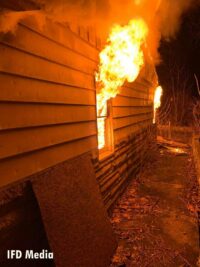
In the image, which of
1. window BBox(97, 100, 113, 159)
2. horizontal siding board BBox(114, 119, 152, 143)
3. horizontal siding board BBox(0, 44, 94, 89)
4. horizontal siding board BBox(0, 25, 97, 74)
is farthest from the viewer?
horizontal siding board BBox(114, 119, 152, 143)

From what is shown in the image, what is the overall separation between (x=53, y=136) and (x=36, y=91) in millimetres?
694

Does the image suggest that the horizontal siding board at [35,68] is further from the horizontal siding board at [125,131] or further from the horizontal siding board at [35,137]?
the horizontal siding board at [125,131]

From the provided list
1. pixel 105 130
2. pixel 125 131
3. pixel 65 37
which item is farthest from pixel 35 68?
pixel 125 131

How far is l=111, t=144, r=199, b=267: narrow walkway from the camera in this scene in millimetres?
4094

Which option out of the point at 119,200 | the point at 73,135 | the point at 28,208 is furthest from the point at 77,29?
the point at 119,200

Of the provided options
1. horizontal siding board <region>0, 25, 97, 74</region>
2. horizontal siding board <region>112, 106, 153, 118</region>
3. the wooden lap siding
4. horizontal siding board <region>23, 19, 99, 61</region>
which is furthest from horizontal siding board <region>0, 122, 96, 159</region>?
horizontal siding board <region>112, 106, 153, 118</region>

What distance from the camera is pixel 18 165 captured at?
9.36ft

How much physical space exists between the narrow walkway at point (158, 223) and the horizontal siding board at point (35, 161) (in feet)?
6.00

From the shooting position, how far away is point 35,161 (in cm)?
314

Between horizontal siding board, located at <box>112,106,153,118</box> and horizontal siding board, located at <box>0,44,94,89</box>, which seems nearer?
horizontal siding board, located at <box>0,44,94,89</box>

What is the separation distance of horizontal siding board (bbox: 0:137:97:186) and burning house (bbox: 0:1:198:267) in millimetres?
11

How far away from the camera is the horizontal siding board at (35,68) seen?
2.68 meters

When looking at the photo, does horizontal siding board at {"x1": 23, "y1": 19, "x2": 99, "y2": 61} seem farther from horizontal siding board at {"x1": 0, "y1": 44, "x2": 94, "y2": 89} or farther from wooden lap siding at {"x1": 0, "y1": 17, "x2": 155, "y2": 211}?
horizontal siding board at {"x1": 0, "y1": 44, "x2": 94, "y2": 89}

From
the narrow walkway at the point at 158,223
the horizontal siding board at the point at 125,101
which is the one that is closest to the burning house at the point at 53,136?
the narrow walkway at the point at 158,223
